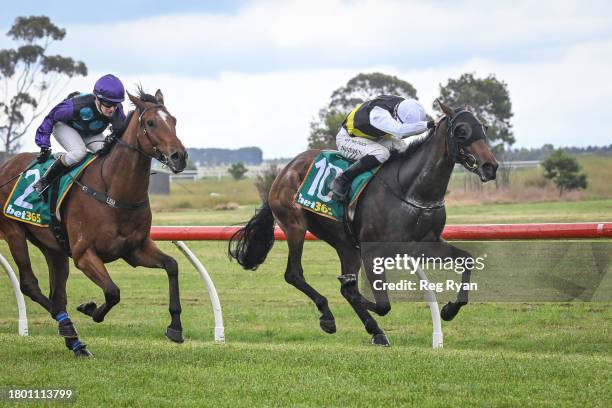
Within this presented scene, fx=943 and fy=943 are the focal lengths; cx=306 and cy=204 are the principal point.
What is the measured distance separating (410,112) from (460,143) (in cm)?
65

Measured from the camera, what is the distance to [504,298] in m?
7.90

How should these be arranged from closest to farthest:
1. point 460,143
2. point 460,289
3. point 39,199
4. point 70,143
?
point 460,143
point 460,289
point 70,143
point 39,199

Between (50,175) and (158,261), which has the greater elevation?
(50,175)

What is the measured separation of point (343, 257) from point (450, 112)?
1.53 m

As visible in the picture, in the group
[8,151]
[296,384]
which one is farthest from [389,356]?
[8,151]

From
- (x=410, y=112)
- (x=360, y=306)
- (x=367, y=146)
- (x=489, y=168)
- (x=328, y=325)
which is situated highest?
(x=410, y=112)

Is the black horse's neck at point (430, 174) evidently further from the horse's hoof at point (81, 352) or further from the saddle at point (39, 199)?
the horse's hoof at point (81, 352)

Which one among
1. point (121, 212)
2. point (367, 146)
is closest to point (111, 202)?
point (121, 212)

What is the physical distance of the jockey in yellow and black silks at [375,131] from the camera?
7.09 meters

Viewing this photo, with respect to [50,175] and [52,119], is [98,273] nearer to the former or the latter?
[50,175]

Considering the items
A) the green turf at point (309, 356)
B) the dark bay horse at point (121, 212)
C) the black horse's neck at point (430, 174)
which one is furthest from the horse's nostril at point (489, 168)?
the dark bay horse at point (121, 212)

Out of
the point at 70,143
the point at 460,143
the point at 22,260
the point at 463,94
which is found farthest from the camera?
the point at 463,94

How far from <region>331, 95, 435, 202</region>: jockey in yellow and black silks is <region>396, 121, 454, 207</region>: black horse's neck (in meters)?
0.16

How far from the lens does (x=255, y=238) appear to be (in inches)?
319
